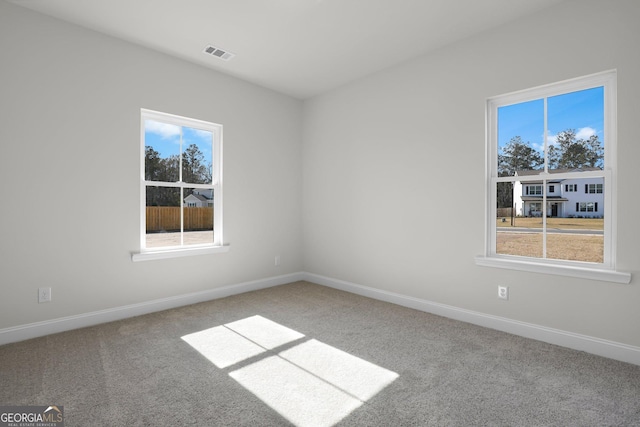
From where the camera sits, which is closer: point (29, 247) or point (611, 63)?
point (611, 63)

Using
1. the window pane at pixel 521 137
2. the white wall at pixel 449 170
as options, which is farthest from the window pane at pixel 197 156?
the window pane at pixel 521 137

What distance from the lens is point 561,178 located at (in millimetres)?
2705

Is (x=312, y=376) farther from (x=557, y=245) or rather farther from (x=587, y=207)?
(x=587, y=207)

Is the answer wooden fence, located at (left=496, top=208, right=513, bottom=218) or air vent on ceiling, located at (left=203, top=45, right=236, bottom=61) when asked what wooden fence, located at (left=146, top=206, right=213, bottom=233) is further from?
wooden fence, located at (left=496, top=208, right=513, bottom=218)

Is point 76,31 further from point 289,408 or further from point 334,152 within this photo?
point 289,408

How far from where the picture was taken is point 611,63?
2371 millimetres

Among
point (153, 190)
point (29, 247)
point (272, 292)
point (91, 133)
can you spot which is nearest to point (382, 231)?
point (272, 292)

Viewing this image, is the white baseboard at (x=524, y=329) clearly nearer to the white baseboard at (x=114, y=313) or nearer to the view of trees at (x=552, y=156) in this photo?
the view of trees at (x=552, y=156)

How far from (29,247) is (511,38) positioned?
15.2ft

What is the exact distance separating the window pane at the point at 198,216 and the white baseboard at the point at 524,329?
2.13 m

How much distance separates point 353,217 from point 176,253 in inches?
87.7

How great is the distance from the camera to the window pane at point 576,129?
252cm

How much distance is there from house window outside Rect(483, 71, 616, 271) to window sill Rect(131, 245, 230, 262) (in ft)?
10.0

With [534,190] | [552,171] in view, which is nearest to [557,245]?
[534,190]
